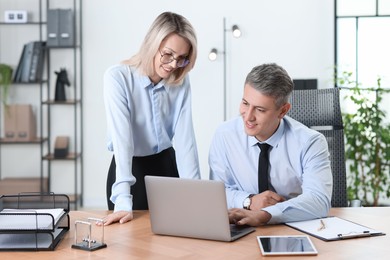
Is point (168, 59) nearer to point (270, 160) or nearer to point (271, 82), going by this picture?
point (271, 82)

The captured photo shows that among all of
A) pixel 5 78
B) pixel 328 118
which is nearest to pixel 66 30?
pixel 5 78

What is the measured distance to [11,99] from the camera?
237 inches

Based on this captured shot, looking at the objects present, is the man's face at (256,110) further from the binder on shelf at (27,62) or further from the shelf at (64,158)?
the binder on shelf at (27,62)

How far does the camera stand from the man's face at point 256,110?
2479 mm

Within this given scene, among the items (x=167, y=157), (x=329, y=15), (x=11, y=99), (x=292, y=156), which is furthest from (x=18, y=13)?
(x=292, y=156)

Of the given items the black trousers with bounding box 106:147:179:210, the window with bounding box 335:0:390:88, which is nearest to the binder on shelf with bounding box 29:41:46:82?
the window with bounding box 335:0:390:88

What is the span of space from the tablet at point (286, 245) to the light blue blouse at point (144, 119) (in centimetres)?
66

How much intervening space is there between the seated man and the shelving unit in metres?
3.40

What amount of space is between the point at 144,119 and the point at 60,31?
3195 mm

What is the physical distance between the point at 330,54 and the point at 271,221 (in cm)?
371

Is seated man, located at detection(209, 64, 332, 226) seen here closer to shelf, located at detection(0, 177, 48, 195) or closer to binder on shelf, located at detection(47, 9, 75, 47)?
binder on shelf, located at detection(47, 9, 75, 47)

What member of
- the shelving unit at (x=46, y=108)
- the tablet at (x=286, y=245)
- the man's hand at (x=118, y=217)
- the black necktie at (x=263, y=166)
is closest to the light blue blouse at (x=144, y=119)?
the man's hand at (x=118, y=217)

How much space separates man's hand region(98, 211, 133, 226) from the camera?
7.82 feet

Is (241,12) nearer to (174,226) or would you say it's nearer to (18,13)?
(18,13)
